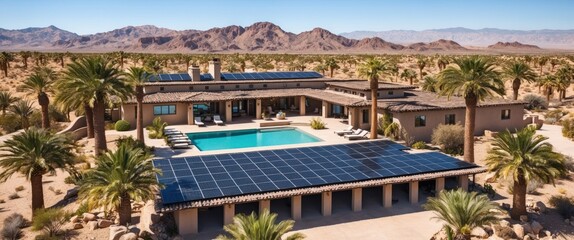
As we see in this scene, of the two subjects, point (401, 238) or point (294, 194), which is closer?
point (401, 238)

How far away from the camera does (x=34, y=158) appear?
22.5m

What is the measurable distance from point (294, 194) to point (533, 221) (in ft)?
37.9

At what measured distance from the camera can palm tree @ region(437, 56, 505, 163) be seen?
2818 centimetres

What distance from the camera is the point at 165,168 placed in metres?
25.4

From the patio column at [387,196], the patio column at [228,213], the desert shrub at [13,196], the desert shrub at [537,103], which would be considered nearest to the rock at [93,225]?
the patio column at [228,213]

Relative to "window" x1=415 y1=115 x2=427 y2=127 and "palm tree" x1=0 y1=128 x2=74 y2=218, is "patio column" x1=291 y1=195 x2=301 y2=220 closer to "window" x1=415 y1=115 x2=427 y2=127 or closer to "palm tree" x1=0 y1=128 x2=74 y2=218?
"palm tree" x1=0 y1=128 x2=74 y2=218

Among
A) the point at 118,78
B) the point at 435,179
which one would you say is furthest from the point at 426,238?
the point at 118,78

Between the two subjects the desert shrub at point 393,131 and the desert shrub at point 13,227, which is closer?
the desert shrub at point 13,227

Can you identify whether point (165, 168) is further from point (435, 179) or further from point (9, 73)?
point (9, 73)

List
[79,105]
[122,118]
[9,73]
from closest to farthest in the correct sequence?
[79,105] < [122,118] < [9,73]

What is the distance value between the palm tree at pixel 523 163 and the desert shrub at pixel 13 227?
72.5ft

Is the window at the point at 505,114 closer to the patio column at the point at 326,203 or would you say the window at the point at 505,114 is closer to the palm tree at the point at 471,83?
the palm tree at the point at 471,83

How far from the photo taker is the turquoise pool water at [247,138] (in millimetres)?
35594

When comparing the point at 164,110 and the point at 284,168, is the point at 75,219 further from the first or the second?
the point at 164,110
